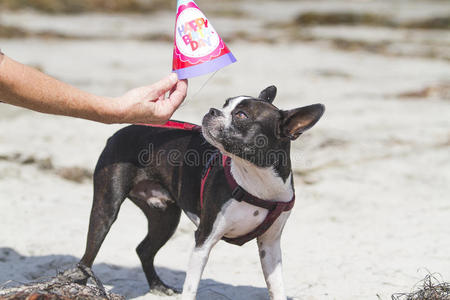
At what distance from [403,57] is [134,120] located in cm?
1457

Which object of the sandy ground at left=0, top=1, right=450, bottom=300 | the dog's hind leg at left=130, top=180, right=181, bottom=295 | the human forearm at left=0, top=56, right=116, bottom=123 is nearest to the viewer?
the human forearm at left=0, top=56, right=116, bottom=123

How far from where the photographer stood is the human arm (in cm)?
313

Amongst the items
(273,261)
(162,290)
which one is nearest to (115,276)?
(162,290)

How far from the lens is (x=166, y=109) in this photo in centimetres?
368

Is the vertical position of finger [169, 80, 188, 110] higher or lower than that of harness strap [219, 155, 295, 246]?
higher

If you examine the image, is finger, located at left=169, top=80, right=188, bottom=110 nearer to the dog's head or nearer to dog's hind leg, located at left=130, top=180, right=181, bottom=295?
the dog's head

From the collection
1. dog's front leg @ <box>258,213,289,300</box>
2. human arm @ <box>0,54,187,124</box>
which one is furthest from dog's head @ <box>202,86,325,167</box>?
dog's front leg @ <box>258,213,289,300</box>

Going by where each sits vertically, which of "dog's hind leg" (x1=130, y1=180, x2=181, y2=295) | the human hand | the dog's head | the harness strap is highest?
the human hand

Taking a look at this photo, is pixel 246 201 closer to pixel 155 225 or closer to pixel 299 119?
pixel 299 119

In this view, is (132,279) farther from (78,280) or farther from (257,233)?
(257,233)

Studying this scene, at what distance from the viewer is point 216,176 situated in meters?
4.01

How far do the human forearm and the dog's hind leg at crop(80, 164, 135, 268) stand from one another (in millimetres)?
1038

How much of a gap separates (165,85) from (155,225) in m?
1.62

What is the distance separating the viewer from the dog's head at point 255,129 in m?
3.74
